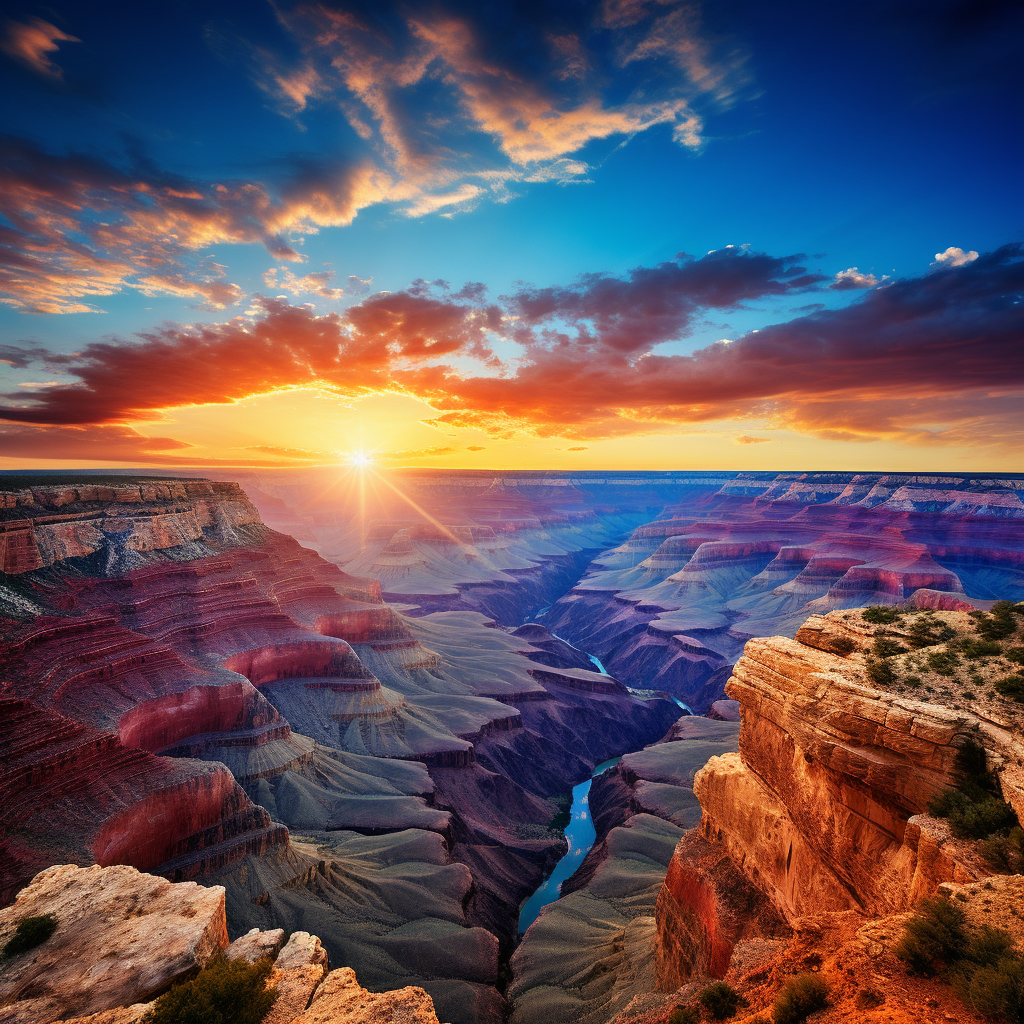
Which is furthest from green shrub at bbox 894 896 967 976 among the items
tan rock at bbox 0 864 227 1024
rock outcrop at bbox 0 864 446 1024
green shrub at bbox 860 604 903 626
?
tan rock at bbox 0 864 227 1024

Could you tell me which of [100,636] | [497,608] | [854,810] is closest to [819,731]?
[854,810]

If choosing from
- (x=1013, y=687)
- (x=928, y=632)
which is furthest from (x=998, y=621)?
(x=1013, y=687)

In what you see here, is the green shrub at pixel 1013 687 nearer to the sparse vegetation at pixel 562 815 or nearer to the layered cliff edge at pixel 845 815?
the layered cliff edge at pixel 845 815

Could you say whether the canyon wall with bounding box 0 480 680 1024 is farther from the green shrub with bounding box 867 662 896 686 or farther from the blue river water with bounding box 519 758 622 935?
the green shrub with bounding box 867 662 896 686

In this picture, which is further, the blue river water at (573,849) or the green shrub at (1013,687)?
the blue river water at (573,849)

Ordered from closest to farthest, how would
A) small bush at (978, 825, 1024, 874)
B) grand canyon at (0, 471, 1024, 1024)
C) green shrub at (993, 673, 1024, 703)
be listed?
small bush at (978, 825, 1024, 874)
green shrub at (993, 673, 1024, 703)
grand canyon at (0, 471, 1024, 1024)

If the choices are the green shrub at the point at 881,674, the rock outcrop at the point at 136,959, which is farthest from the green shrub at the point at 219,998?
the green shrub at the point at 881,674

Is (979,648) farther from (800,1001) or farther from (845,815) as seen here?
(800,1001)
